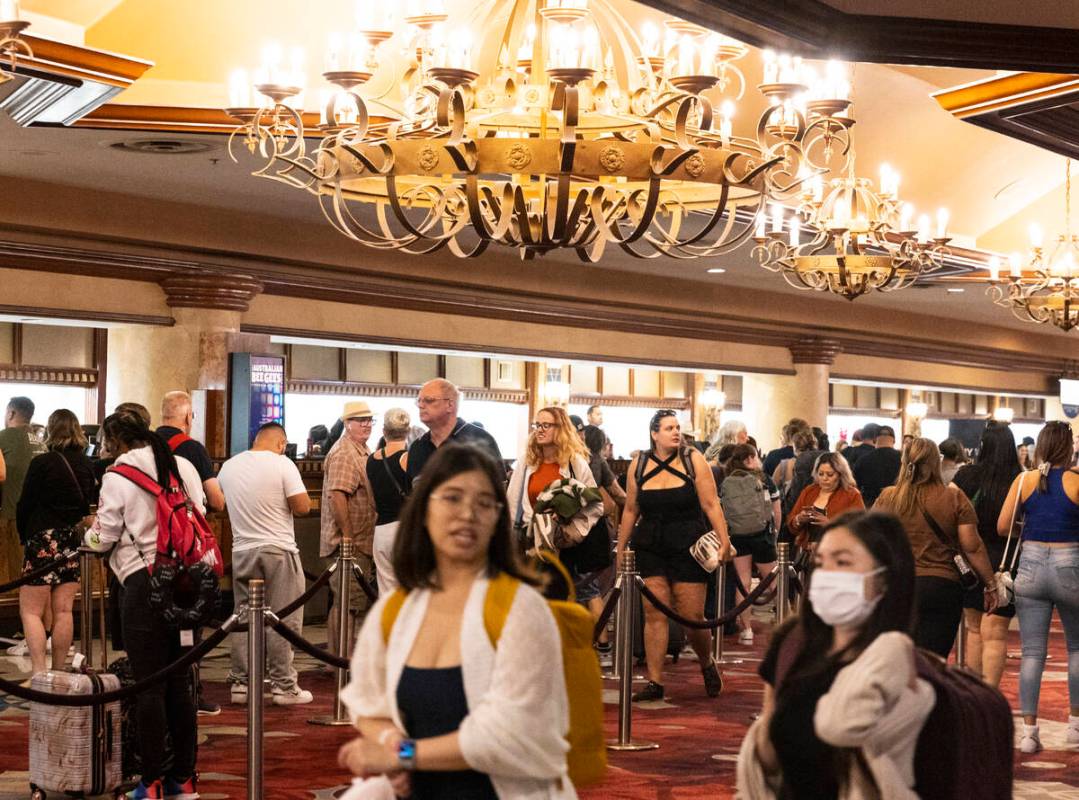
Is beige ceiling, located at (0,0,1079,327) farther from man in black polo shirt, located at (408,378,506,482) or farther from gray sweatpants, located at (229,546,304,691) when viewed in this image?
gray sweatpants, located at (229,546,304,691)

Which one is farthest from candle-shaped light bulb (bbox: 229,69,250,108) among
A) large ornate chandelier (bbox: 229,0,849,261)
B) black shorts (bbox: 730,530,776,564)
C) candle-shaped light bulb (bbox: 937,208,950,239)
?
black shorts (bbox: 730,530,776,564)

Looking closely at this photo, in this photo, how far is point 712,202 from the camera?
695 cm

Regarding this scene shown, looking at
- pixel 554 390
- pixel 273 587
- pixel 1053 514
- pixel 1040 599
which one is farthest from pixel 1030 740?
pixel 554 390

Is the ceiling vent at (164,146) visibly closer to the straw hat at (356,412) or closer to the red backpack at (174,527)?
the straw hat at (356,412)

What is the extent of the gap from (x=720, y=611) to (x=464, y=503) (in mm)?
7881

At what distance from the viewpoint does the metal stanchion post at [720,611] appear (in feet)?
32.6

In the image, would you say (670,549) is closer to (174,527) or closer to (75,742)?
(174,527)

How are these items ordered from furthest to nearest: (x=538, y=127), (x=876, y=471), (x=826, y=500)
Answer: (x=876, y=471) → (x=826, y=500) → (x=538, y=127)

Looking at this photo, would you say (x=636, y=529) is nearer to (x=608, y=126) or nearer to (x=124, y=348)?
(x=608, y=126)

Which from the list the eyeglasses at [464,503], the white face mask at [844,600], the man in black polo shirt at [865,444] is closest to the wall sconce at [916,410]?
the man in black polo shirt at [865,444]

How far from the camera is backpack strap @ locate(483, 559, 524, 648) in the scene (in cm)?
288

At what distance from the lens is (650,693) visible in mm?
8219

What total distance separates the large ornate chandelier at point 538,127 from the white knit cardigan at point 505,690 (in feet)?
8.17

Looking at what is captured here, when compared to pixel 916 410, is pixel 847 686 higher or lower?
lower
